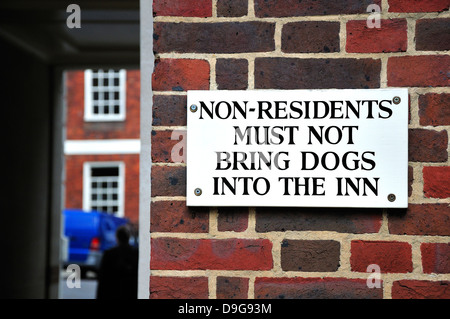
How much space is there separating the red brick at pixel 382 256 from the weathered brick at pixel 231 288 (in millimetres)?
296

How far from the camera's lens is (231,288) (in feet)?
5.44

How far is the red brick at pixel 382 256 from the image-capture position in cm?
164

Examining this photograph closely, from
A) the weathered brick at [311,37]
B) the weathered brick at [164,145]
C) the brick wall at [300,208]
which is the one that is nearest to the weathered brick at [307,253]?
the brick wall at [300,208]

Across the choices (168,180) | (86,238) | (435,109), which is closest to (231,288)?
(168,180)

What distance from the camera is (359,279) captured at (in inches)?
64.8

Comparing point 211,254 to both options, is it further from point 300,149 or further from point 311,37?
point 311,37

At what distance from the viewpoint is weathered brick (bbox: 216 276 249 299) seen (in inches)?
65.2

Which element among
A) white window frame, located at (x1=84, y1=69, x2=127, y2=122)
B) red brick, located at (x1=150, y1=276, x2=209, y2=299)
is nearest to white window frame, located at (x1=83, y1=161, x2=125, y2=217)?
white window frame, located at (x1=84, y1=69, x2=127, y2=122)

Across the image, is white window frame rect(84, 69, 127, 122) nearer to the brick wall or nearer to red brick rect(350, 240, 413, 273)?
the brick wall

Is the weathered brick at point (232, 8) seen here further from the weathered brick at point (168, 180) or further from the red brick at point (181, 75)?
the weathered brick at point (168, 180)

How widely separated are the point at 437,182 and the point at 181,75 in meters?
0.73

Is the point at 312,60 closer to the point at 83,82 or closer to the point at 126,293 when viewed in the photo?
the point at 126,293

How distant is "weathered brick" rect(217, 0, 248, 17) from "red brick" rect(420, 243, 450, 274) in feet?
2.57
